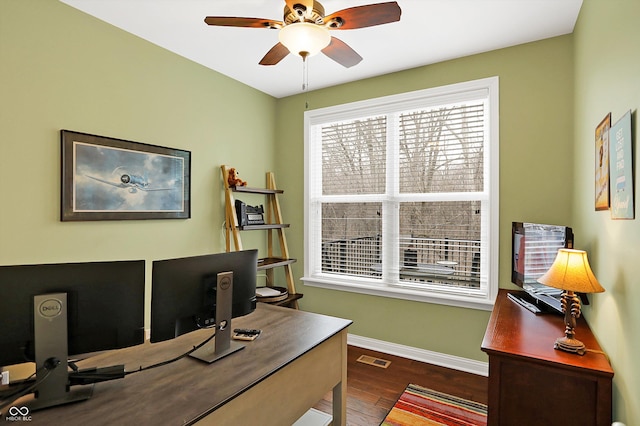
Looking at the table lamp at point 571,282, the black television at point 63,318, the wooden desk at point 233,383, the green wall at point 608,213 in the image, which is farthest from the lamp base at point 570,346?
the black television at point 63,318

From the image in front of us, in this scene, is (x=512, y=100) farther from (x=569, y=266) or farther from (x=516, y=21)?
(x=569, y=266)

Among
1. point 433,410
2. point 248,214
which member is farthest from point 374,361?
point 248,214

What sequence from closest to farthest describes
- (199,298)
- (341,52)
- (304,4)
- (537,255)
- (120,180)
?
(199,298)
(304,4)
(341,52)
(537,255)
(120,180)

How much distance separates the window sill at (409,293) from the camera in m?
2.95

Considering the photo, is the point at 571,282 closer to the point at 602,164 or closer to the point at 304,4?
the point at 602,164

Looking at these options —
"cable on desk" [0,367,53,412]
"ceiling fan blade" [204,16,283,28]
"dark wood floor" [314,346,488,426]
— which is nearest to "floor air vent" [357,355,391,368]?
"dark wood floor" [314,346,488,426]

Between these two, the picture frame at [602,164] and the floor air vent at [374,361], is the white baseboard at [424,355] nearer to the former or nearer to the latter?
the floor air vent at [374,361]

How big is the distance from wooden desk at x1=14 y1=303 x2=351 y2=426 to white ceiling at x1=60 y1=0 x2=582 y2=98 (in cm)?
205

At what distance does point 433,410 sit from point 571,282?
1.37 m

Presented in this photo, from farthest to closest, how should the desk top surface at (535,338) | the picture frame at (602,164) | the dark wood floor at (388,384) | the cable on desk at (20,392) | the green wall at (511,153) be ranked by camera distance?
the green wall at (511,153) < the dark wood floor at (388,384) < the picture frame at (602,164) < the desk top surface at (535,338) < the cable on desk at (20,392)

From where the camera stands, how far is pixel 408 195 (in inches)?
130

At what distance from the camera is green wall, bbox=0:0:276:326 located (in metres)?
2.05

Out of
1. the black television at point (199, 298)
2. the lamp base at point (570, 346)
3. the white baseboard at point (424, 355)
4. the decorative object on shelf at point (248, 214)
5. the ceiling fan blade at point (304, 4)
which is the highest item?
the ceiling fan blade at point (304, 4)

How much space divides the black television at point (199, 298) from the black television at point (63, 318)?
10cm
